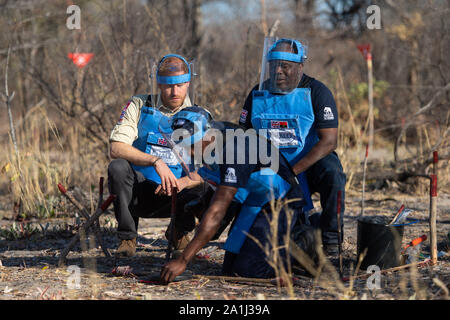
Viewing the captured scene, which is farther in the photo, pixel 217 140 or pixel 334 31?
pixel 334 31

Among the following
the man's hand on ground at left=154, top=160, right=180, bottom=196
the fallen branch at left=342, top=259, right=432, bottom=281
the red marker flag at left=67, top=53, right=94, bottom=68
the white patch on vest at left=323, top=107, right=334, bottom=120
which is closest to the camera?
the fallen branch at left=342, top=259, right=432, bottom=281

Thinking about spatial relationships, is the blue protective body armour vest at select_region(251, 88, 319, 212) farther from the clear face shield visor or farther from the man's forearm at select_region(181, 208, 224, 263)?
the man's forearm at select_region(181, 208, 224, 263)

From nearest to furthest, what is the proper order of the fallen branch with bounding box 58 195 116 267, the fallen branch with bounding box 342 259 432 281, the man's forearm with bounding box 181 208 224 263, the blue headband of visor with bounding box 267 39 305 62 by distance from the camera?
the man's forearm with bounding box 181 208 224 263 → the fallen branch with bounding box 342 259 432 281 → the fallen branch with bounding box 58 195 116 267 → the blue headband of visor with bounding box 267 39 305 62

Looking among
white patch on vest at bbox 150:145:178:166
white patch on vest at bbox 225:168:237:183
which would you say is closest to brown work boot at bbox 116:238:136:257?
white patch on vest at bbox 150:145:178:166

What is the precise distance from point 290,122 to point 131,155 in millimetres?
1216

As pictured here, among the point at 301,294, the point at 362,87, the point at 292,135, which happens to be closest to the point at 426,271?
the point at 301,294

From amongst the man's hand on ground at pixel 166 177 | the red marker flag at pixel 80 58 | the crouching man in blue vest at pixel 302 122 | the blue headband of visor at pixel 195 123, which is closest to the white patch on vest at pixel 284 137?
the crouching man in blue vest at pixel 302 122

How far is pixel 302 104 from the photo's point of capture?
4438mm

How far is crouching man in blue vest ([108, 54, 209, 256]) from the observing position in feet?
14.0

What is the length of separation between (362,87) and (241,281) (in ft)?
29.4

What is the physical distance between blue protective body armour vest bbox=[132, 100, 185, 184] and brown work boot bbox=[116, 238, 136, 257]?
19.5 inches

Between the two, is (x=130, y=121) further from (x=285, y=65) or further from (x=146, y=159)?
(x=285, y=65)
